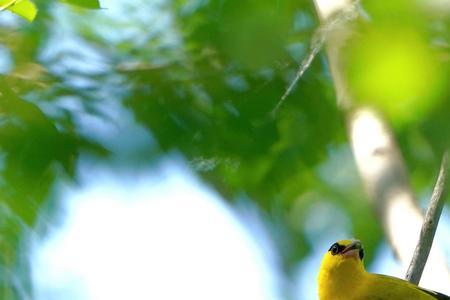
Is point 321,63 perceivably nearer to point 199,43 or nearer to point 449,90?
point 199,43

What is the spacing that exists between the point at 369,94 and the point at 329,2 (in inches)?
42.8

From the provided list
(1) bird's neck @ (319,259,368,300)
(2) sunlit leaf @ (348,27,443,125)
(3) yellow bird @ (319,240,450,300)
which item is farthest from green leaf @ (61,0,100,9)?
(1) bird's neck @ (319,259,368,300)

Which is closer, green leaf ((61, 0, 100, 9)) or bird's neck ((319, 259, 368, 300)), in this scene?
green leaf ((61, 0, 100, 9))

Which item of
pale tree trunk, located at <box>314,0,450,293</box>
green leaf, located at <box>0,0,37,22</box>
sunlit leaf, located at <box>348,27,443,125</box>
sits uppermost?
green leaf, located at <box>0,0,37,22</box>

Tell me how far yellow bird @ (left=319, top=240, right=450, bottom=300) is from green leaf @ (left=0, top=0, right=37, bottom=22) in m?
1.98

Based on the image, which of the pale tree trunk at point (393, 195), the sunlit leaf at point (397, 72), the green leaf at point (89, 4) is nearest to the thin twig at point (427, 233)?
the pale tree trunk at point (393, 195)

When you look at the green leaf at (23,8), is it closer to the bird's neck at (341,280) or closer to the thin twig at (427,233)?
the thin twig at (427,233)

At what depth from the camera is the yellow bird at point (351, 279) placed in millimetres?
3496

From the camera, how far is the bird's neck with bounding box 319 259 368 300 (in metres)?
3.88

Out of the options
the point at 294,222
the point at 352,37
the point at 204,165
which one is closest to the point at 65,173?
the point at 204,165

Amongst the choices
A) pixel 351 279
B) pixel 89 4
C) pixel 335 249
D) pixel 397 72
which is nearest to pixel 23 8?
pixel 89 4

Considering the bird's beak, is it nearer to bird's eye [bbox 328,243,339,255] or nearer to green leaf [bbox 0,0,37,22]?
bird's eye [bbox 328,243,339,255]

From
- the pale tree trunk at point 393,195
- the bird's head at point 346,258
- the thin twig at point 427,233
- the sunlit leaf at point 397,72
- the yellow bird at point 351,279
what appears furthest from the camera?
the bird's head at point 346,258

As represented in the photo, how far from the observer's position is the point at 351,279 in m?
3.90
